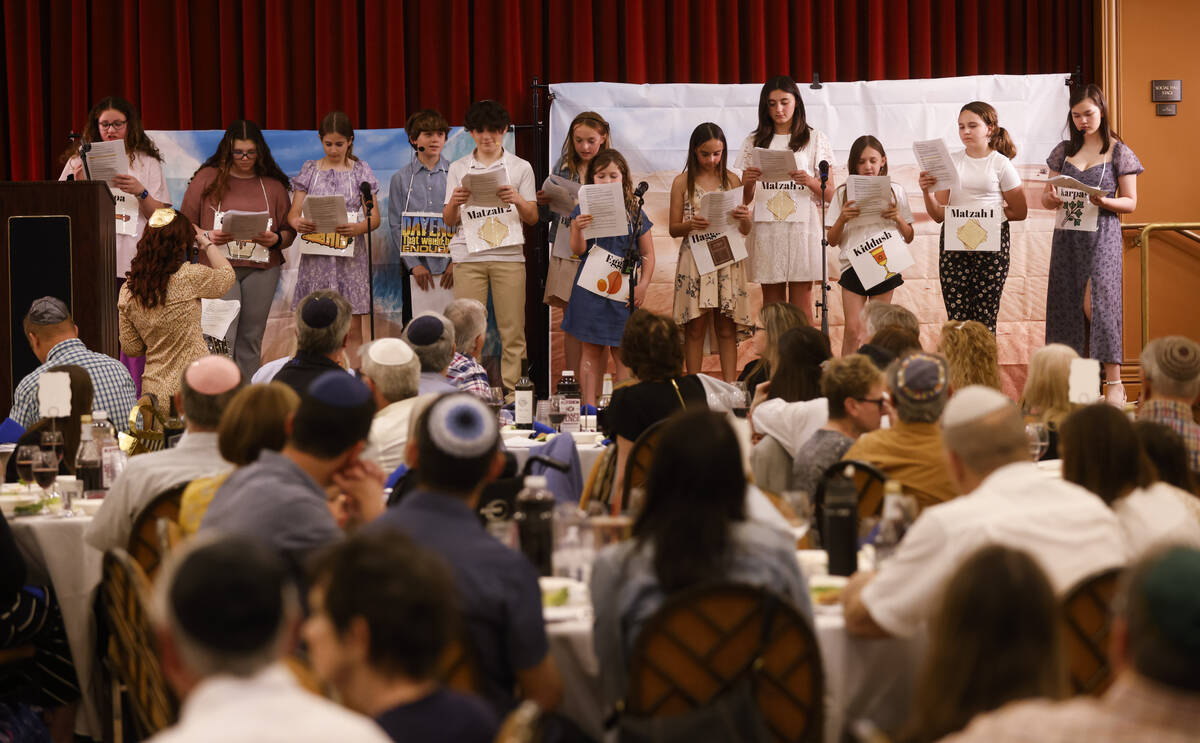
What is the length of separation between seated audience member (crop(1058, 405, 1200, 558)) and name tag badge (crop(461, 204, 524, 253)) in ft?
19.4

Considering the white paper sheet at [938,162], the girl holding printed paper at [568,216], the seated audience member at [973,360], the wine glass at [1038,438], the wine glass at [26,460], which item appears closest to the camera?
the wine glass at [26,460]

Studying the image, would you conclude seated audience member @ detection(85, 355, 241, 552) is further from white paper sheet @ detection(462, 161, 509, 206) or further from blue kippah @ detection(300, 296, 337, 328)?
white paper sheet @ detection(462, 161, 509, 206)

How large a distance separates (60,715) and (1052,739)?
362 cm

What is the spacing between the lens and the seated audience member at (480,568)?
2.53 meters

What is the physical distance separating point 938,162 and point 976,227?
1.77 ft

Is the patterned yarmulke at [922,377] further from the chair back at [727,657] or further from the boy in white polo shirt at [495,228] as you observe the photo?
the boy in white polo shirt at [495,228]

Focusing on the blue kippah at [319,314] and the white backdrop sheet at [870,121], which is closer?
the blue kippah at [319,314]

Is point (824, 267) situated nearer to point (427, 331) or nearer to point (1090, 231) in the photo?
point (1090, 231)

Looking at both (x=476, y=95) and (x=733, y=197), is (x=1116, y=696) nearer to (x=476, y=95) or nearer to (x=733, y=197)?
(x=733, y=197)

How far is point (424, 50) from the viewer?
10.2 metres

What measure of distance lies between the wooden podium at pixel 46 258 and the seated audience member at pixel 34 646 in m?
3.79

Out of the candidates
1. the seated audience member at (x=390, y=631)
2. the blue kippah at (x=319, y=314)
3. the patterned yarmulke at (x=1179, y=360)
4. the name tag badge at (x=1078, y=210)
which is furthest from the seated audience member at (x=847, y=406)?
the name tag badge at (x=1078, y=210)

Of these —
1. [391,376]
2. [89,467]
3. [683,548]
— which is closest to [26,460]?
[89,467]

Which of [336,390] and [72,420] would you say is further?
[72,420]
